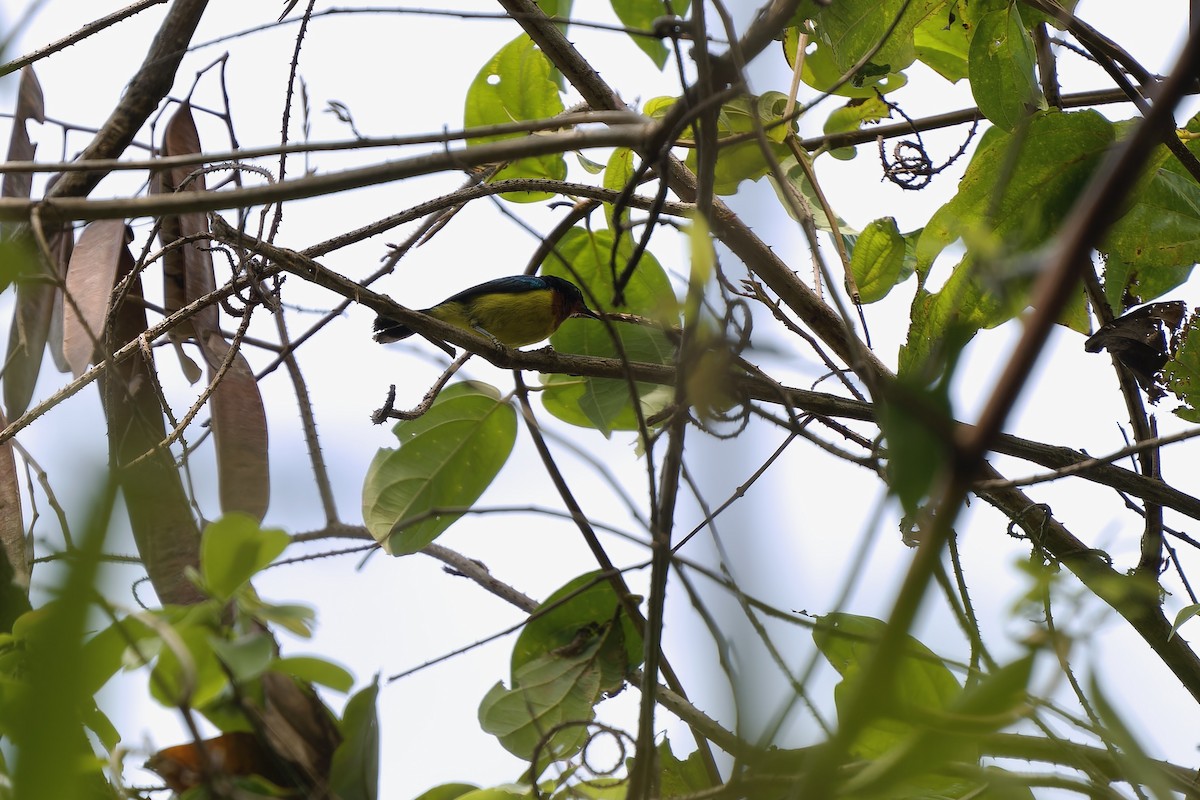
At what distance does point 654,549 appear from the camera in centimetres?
108

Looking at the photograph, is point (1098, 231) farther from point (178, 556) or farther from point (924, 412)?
point (178, 556)

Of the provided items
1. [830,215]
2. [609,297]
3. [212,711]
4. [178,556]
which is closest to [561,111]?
[609,297]

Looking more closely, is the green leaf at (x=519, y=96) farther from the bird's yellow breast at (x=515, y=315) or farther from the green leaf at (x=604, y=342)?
the bird's yellow breast at (x=515, y=315)

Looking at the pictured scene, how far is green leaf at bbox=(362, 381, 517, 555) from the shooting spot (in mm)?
2197

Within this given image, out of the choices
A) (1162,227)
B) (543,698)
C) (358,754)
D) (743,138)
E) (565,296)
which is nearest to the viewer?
(358,754)

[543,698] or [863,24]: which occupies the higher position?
[863,24]

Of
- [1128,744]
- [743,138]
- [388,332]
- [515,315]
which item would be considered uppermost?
[515,315]

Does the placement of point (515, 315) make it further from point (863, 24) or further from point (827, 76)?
point (863, 24)

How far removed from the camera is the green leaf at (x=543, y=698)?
5.45ft

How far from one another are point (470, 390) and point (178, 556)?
1.20 metres

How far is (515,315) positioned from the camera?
467 centimetres

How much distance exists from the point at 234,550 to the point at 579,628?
0.94 m

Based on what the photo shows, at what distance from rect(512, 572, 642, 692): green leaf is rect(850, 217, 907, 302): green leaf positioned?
109 centimetres

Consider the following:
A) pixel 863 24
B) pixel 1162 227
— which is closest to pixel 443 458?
pixel 863 24
